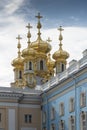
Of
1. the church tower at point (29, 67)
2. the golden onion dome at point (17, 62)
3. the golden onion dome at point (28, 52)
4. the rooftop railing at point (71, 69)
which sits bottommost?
the rooftop railing at point (71, 69)

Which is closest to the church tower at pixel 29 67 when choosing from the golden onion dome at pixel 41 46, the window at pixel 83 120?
the golden onion dome at pixel 41 46

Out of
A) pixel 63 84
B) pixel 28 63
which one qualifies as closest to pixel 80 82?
pixel 63 84

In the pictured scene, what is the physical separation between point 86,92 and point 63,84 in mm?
4901

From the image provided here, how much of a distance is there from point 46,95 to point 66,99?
538 cm

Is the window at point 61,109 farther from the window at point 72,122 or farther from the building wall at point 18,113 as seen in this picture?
the building wall at point 18,113

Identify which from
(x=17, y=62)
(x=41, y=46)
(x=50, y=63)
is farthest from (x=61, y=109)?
(x=17, y=62)

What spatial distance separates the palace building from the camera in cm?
3978

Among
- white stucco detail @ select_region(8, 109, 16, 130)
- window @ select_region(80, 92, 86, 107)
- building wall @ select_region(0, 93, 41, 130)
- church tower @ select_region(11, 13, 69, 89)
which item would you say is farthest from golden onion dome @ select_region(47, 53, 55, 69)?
window @ select_region(80, 92, 86, 107)

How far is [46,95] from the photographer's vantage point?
4762 cm

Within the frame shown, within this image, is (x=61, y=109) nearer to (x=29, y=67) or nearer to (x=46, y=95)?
(x=46, y=95)

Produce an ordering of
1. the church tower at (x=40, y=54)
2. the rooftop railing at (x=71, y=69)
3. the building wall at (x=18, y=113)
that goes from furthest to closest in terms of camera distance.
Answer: the church tower at (x=40, y=54) → the building wall at (x=18, y=113) → the rooftop railing at (x=71, y=69)

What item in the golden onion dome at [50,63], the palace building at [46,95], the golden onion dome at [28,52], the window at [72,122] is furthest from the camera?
the golden onion dome at [50,63]

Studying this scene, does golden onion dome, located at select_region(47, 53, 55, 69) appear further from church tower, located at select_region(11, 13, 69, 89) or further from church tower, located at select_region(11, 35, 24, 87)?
church tower, located at select_region(11, 35, 24, 87)

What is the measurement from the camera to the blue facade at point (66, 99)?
39.2m
